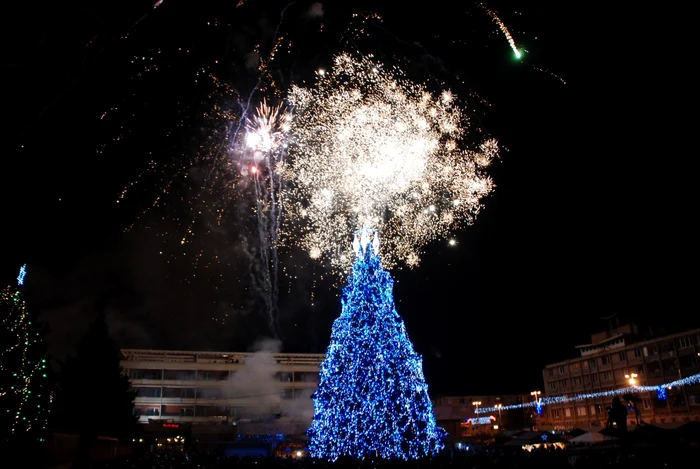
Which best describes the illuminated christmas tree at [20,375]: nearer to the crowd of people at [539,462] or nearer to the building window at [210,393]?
the crowd of people at [539,462]

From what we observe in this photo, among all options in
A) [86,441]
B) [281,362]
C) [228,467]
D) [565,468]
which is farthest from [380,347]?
[281,362]

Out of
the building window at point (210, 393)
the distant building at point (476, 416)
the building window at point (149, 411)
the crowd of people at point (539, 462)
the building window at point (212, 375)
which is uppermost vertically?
the building window at point (212, 375)

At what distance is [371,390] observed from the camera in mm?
19484

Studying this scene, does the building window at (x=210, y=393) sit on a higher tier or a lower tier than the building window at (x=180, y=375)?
lower

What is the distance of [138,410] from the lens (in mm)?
59156

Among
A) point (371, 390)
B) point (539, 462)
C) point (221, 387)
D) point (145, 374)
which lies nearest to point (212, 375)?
point (221, 387)

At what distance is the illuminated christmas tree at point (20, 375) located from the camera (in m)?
12.4

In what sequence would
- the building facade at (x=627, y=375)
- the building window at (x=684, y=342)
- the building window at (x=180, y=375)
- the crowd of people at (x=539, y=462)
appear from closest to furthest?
the crowd of people at (x=539, y=462) < the building facade at (x=627, y=375) < the building window at (x=684, y=342) < the building window at (x=180, y=375)

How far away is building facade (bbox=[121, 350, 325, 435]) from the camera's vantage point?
197 feet

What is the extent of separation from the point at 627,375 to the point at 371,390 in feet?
150

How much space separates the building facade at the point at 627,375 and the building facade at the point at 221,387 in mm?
31970

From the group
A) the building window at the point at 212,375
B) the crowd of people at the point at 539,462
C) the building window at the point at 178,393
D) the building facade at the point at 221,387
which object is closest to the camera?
the crowd of people at the point at 539,462

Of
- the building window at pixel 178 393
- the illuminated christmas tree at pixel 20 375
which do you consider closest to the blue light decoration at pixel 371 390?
the illuminated christmas tree at pixel 20 375

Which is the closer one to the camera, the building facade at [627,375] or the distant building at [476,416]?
the building facade at [627,375]
